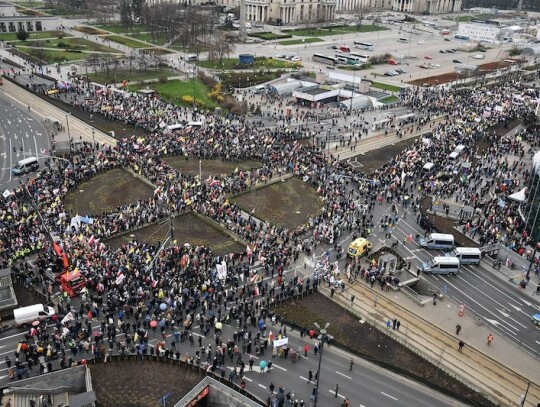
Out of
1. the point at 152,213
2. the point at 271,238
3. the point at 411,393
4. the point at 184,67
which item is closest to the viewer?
the point at 411,393

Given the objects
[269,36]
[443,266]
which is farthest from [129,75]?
[443,266]

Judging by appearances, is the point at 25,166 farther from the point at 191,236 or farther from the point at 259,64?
the point at 259,64

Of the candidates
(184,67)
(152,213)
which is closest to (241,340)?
(152,213)

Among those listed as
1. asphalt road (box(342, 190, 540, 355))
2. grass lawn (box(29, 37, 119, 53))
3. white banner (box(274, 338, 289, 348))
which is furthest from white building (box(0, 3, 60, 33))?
white banner (box(274, 338, 289, 348))

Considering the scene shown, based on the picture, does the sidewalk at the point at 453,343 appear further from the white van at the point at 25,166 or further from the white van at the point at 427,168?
the white van at the point at 25,166

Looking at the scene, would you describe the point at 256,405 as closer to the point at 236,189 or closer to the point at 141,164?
the point at 236,189

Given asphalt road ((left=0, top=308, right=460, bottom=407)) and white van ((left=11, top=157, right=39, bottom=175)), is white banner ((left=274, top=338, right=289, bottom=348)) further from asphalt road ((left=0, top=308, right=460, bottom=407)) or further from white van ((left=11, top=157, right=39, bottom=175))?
white van ((left=11, top=157, right=39, bottom=175))
